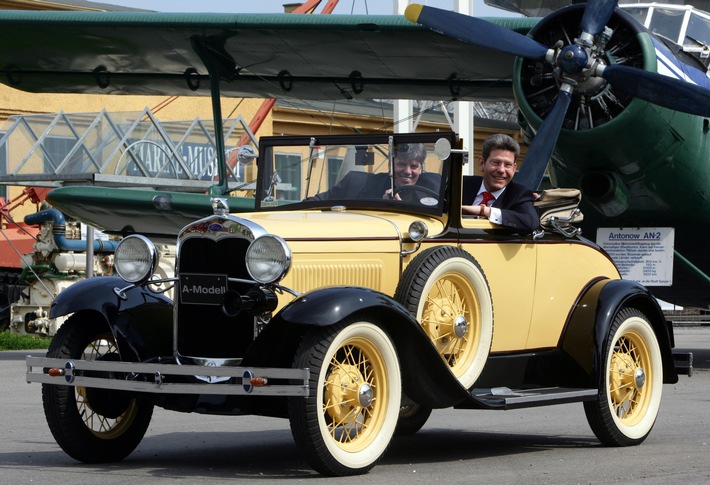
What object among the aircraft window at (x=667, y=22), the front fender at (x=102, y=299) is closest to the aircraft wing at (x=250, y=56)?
the aircraft window at (x=667, y=22)

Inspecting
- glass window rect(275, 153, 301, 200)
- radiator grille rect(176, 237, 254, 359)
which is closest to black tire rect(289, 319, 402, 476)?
radiator grille rect(176, 237, 254, 359)

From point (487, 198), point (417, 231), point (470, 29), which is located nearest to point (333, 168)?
point (487, 198)

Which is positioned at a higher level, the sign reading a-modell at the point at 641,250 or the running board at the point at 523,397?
the sign reading a-modell at the point at 641,250

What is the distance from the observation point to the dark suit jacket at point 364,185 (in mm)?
7258

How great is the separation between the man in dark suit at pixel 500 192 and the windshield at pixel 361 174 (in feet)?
0.96

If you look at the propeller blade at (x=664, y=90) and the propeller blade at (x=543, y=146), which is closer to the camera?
the propeller blade at (x=543, y=146)

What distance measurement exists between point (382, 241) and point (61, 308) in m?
1.68

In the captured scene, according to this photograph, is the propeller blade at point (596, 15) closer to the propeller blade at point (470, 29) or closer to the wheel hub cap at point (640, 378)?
the propeller blade at point (470, 29)

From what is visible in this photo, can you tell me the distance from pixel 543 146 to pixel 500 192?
12.6 ft

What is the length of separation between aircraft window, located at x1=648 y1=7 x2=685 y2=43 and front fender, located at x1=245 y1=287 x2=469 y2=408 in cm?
920

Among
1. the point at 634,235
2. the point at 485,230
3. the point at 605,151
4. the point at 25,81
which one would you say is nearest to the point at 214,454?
the point at 485,230

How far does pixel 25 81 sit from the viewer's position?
20.4 m

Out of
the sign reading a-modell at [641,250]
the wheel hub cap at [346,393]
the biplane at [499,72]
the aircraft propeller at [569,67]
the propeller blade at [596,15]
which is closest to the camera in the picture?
the wheel hub cap at [346,393]

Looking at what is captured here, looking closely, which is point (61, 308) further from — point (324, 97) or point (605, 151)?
point (324, 97)
